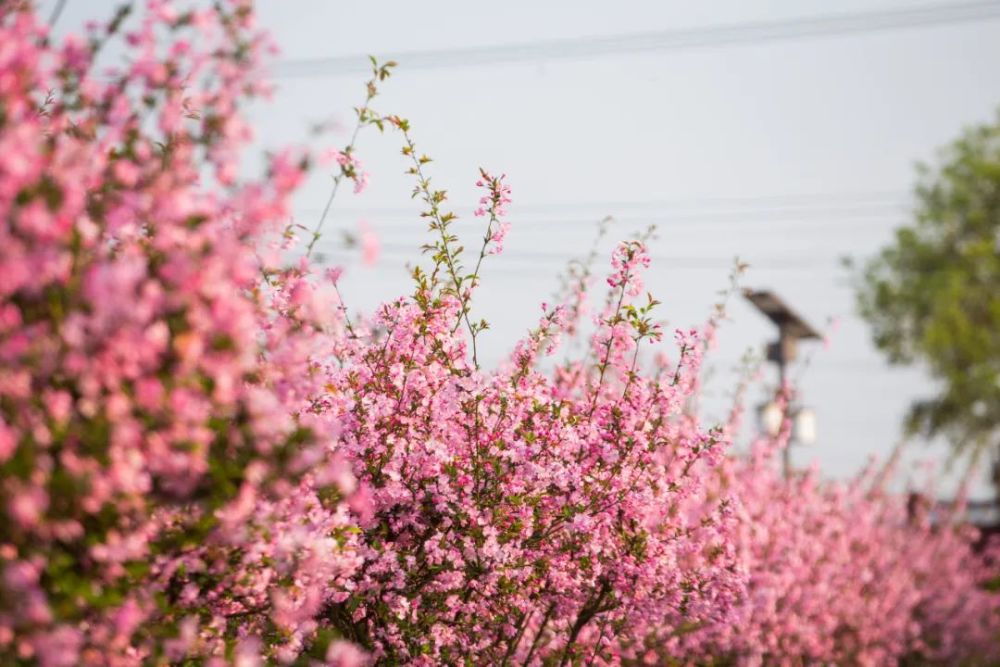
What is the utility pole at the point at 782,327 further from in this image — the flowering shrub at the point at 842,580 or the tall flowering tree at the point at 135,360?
the tall flowering tree at the point at 135,360

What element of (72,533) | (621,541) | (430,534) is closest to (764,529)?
(621,541)

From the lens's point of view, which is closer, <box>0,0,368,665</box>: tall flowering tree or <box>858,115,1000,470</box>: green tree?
<box>0,0,368,665</box>: tall flowering tree

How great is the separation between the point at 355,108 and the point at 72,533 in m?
2.88

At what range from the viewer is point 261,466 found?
3.50 m

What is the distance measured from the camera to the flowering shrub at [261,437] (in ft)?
9.71

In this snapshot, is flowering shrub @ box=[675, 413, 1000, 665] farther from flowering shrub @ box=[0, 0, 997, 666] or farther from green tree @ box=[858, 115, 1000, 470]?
green tree @ box=[858, 115, 1000, 470]

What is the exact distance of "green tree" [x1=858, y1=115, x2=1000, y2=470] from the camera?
32500mm

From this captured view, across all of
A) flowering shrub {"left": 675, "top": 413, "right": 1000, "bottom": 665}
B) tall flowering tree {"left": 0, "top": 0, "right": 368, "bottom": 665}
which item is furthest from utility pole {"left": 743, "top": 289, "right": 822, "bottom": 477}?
tall flowering tree {"left": 0, "top": 0, "right": 368, "bottom": 665}

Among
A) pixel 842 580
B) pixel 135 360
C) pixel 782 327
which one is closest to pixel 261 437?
pixel 135 360

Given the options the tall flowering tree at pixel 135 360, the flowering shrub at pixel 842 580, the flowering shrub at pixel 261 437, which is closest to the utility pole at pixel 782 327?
the flowering shrub at pixel 842 580

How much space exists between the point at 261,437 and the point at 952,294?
32.2m

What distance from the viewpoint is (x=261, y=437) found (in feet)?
11.6

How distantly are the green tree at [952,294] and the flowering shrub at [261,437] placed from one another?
86.6 ft

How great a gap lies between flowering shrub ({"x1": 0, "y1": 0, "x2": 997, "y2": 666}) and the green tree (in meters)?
26.4
